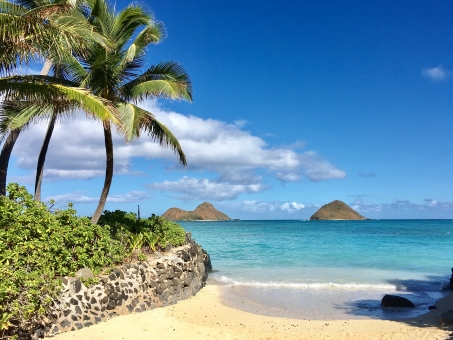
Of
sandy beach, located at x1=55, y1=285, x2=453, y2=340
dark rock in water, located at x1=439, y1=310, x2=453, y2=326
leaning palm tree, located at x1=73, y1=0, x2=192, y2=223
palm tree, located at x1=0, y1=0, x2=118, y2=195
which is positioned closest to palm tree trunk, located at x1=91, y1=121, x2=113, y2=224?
leaning palm tree, located at x1=73, y1=0, x2=192, y2=223

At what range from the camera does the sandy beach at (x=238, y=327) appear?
8062mm

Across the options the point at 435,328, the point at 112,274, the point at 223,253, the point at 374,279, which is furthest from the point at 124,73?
the point at 223,253

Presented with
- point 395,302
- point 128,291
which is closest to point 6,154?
point 128,291

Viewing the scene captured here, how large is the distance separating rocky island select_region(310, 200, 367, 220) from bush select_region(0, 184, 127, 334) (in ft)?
485

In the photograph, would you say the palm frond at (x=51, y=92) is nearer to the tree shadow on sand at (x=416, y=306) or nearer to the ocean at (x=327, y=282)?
the ocean at (x=327, y=282)

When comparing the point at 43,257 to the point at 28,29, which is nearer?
the point at 28,29

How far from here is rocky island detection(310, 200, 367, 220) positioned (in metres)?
149

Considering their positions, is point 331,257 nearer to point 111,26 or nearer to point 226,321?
point 226,321

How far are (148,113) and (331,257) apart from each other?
54.5 feet

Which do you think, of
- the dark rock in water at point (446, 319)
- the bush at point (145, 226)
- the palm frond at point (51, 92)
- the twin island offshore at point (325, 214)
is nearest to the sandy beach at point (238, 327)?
the dark rock in water at point (446, 319)

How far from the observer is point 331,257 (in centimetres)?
2347

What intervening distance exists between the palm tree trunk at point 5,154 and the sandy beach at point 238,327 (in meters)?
6.83

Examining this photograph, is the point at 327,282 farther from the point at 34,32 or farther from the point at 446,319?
the point at 34,32

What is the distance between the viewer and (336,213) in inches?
5866
